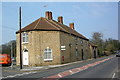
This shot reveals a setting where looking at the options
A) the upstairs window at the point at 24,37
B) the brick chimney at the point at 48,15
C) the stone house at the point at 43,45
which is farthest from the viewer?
the brick chimney at the point at 48,15

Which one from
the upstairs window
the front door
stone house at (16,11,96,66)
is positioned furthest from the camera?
the upstairs window

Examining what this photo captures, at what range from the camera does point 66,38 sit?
34.3 meters

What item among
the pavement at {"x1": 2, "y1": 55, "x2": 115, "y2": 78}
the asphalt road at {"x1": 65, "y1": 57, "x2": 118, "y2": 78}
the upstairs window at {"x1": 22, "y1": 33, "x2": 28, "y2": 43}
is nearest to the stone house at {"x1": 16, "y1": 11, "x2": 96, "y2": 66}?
the upstairs window at {"x1": 22, "y1": 33, "x2": 28, "y2": 43}

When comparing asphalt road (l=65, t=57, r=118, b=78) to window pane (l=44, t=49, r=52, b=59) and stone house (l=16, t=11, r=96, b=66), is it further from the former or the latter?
window pane (l=44, t=49, r=52, b=59)

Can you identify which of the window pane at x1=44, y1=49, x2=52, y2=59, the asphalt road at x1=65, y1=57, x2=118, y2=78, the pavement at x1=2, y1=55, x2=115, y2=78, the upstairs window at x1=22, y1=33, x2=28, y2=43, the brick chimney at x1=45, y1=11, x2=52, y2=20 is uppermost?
the brick chimney at x1=45, y1=11, x2=52, y2=20

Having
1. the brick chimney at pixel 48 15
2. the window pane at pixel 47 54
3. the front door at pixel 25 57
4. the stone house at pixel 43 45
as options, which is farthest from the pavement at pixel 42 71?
the brick chimney at pixel 48 15

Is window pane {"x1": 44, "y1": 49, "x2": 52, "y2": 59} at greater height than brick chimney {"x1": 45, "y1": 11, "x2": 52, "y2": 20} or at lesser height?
lesser

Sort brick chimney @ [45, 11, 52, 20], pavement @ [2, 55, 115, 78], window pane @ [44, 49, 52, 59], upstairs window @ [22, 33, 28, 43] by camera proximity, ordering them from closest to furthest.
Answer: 1. pavement @ [2, 55, 115, 78]
2. window pane @ [44, 49, 52, 59]
3. upstairs window @ [22, 33, 28, 43]
4. brick chimney @ [45, 11, 52, 20]

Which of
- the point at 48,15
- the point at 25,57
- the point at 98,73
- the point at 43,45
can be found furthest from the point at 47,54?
the point at 98,73

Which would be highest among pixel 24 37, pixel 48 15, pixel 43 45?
pixel 48 15

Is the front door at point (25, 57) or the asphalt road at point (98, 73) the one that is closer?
the asphalt road at point (98, 73)

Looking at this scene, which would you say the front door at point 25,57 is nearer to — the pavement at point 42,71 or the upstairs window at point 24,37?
the upstairs window at point 24,37

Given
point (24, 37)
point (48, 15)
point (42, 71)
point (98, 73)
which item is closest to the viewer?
point (98, 73)

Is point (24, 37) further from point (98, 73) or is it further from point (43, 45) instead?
point (98, 73)
